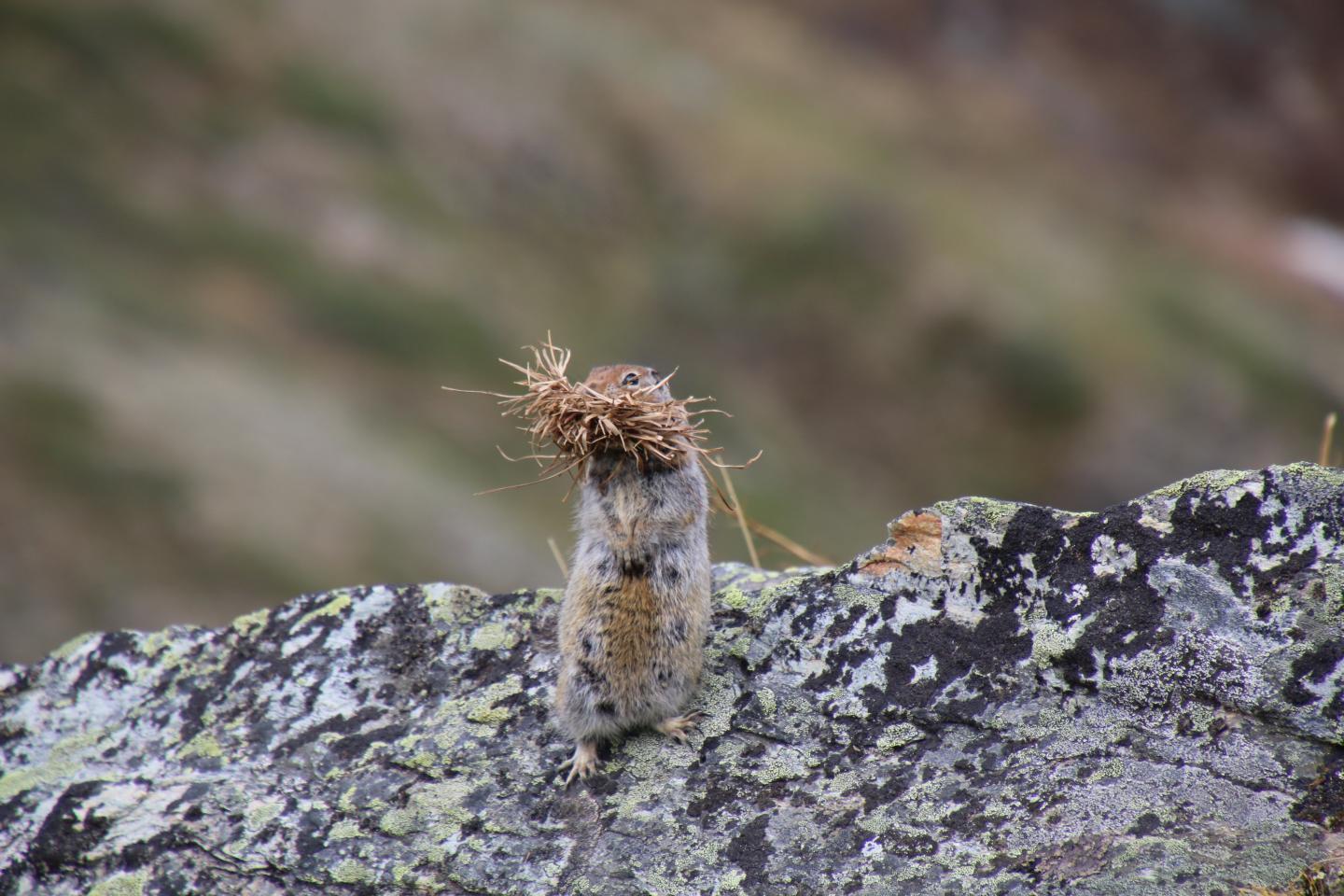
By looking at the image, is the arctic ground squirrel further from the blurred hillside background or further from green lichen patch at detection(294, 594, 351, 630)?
the blurred hillside background

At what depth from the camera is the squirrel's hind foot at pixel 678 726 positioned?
16.6ft

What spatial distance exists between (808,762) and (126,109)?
24.1 m

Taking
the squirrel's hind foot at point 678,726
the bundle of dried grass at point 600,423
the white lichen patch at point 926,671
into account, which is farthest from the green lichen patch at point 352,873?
the white lichen patch at point 926,671

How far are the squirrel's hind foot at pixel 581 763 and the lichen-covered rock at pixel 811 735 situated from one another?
6 centimetres

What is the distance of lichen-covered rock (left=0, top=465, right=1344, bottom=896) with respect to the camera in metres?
4.23

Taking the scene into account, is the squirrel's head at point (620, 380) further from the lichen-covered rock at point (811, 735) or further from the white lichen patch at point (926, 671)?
the white lichen patch at point (926, 671)

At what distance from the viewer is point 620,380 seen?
565 cm

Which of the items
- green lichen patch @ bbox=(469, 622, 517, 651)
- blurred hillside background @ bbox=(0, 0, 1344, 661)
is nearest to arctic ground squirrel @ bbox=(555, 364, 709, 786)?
green lichen patch @ bbox=(469, 622, 517, 651)

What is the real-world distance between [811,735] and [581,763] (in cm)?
104

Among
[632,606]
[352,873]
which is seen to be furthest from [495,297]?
[352,873]

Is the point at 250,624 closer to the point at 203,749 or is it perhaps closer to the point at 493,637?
the point at 203,749

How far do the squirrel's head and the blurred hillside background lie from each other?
1362 cm

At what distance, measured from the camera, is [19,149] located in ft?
73.3

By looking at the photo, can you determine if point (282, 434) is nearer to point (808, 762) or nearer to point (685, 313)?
point (685, 313)
